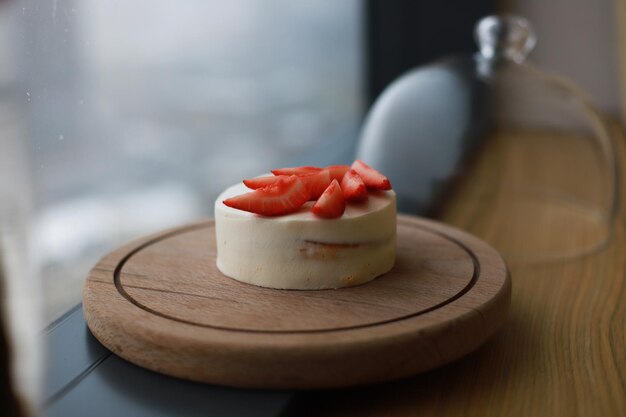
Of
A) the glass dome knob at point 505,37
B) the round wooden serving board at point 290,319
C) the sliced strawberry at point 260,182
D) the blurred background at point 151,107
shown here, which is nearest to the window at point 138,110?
the blurred background at point 151,107

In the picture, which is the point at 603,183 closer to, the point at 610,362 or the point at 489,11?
the point at 610,362

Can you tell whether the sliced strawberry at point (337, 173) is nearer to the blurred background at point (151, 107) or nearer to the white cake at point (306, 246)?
the white cake at point (306, 246)

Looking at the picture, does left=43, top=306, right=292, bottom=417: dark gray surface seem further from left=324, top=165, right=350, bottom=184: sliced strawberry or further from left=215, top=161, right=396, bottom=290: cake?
left=324, top=165, right=350, bottom=184: sliced strawberry

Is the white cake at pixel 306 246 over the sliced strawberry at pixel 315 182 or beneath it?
beneath

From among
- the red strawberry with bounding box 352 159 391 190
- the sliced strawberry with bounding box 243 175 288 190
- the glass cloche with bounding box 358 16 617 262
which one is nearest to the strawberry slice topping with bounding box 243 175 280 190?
the sliced strawberry with bounding box 243 175 288 190

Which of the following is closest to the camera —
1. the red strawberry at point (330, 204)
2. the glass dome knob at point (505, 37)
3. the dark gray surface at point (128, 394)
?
the dark gray surface at point (128, 394)

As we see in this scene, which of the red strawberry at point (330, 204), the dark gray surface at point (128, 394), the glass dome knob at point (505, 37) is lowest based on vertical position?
the dark gray surface at point (128, 394)
